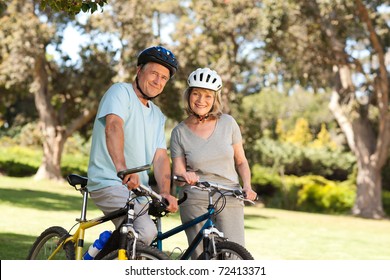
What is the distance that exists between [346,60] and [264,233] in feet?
44.7

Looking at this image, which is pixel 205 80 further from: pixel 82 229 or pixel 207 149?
pixel 82 229

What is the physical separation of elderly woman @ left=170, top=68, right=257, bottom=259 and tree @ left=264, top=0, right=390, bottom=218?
22500 mm

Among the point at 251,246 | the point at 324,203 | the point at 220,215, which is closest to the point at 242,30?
the point at 324,203

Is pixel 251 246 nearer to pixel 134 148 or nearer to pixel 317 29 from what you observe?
pixel 134 148

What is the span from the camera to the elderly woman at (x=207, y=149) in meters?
6.47

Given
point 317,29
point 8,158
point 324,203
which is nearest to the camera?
point 317,29

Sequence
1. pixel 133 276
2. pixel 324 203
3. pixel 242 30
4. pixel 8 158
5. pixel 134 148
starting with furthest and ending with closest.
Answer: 1. pixel 8 158
2. pixel 324 203
3. pixel 242 30
4. pixel 134 148
5. pixel 133 276

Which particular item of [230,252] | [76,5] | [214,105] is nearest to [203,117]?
[214,105]

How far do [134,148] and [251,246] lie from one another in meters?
10.7

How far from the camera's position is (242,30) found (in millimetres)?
37312

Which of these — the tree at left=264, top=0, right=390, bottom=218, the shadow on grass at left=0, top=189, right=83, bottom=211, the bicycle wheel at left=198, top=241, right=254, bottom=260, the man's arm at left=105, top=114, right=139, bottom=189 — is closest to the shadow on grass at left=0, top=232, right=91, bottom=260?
the man's arm at left=105, top=114, right=139, bottom=189

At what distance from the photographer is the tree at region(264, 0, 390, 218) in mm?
30469

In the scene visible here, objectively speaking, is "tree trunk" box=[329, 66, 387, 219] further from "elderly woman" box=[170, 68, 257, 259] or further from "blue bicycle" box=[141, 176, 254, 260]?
"blue bicycle" box=[141, 176, 254, 260]

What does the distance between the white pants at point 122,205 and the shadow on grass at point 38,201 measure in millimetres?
17642
